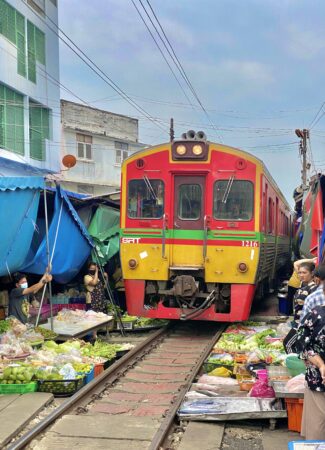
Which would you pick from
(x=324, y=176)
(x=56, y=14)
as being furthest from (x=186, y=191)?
(x=56, y=14)

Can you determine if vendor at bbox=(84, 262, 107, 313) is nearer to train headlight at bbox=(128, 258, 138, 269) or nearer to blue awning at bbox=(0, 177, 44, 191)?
train headlight at bbox=(128, 258, 138, 269)

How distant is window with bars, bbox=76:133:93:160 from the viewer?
1116 inches

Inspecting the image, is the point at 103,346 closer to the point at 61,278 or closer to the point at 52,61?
the point at 61,278

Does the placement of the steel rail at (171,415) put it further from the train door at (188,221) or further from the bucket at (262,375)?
the train door at (188,221)

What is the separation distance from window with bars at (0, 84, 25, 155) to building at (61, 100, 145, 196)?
9822 mm

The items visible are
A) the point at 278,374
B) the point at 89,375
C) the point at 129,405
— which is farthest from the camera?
the point at 89,375

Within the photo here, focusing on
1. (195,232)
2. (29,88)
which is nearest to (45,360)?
(195,232)

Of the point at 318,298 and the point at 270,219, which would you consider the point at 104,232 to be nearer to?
the point at 270,219

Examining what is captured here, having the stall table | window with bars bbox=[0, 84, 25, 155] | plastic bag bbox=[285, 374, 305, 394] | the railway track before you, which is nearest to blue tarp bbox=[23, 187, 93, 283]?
the stall table

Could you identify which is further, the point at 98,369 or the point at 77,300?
the point at 77,300

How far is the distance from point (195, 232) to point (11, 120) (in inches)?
375

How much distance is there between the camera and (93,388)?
6.26 metres

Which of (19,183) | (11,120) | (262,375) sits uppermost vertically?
(11,120)

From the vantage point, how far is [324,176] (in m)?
7.28
